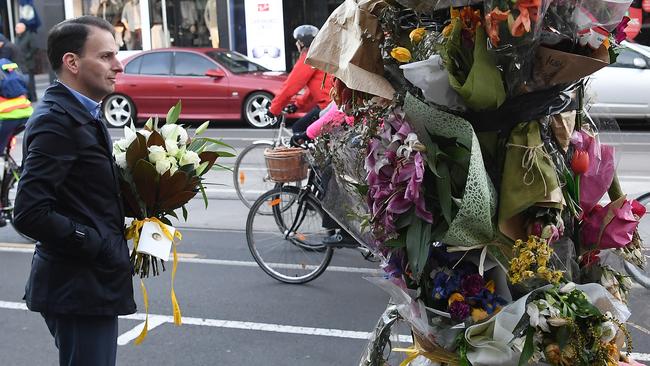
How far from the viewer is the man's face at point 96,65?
10.3ft

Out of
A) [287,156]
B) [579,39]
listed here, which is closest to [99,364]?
[579,39]

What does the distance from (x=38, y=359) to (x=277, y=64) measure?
51.3 ft

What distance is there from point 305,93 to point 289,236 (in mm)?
1671

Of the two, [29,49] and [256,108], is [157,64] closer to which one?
[256,108]

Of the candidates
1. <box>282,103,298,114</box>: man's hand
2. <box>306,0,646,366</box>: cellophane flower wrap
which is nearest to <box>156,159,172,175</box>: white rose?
<box>306,0,646,366</box>: cellophane flower wrap

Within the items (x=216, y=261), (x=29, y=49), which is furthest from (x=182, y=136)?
(x=29, y=49)

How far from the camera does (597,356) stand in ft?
8.22

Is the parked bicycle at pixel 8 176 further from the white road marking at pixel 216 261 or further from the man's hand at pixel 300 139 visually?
the man's hand at pixel 300 139

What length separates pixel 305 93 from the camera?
7762 millimetres

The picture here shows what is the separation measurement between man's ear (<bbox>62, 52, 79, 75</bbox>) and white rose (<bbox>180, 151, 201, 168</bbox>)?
0.54m

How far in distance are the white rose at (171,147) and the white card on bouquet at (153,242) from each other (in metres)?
0.29

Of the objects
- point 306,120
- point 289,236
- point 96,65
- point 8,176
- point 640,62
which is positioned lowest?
point 289,236

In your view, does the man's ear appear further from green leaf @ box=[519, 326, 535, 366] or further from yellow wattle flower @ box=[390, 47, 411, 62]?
green leaf @ box=[519, 326, 535, 366]

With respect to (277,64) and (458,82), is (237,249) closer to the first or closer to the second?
(458,82)
